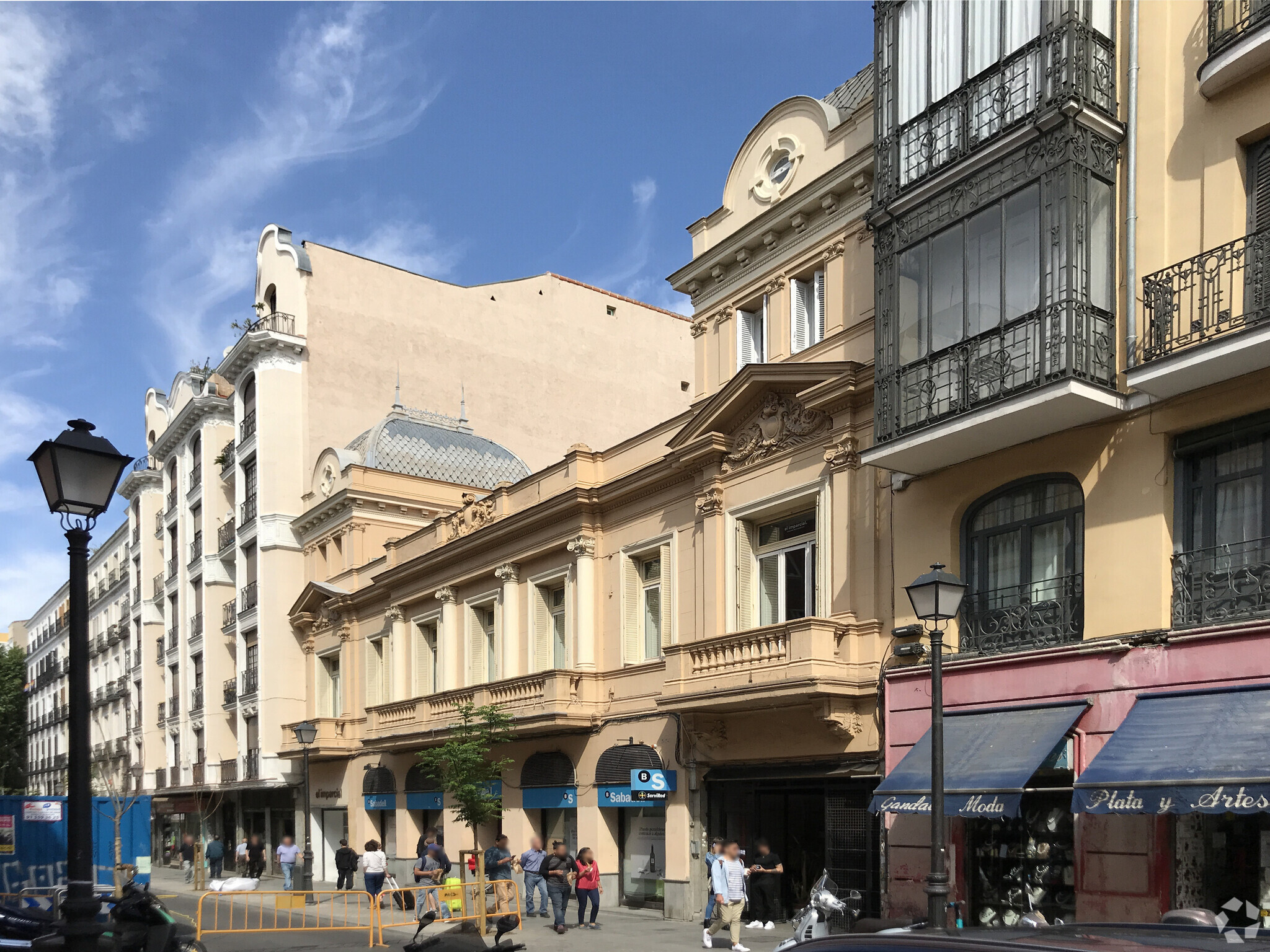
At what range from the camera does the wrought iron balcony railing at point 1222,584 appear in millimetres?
13102

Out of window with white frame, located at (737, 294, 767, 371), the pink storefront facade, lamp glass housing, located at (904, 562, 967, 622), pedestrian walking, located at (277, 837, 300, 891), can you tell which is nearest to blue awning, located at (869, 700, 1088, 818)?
the pink storefront facade

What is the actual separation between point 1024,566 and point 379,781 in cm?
2202

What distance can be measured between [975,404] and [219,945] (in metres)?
14.3

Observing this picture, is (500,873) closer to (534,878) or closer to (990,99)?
(534,878)

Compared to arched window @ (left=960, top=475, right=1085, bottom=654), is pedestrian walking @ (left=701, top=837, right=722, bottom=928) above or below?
below

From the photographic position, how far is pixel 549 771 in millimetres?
26219

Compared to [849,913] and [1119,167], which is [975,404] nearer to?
[1119,167]

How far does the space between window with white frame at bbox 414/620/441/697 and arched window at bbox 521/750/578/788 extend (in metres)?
5.63

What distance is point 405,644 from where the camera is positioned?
110 feet

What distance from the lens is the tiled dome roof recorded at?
1491 inches

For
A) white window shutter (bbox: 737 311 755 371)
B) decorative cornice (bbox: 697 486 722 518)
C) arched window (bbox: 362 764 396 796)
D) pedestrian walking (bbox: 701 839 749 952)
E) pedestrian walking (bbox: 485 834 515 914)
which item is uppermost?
→ white window shutter (bbox: 737 311 755 371)

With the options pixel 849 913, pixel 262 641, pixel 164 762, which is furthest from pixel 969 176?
pixel 164 762

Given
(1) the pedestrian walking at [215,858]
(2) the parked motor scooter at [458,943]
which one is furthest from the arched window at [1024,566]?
(1) the pedestrian walking at [215,858]

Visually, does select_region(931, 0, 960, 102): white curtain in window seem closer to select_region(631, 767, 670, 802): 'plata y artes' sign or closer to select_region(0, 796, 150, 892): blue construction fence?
select_region(631, 767, 670, 802): 'plata y artes' sign
